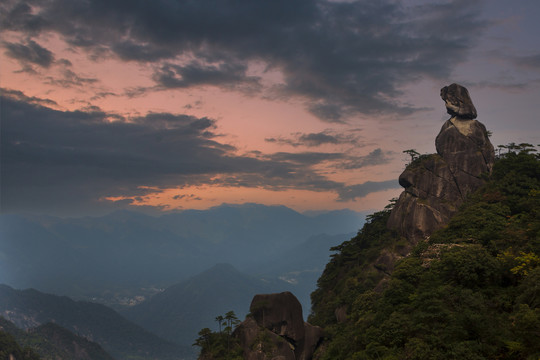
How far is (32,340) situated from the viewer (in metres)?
192

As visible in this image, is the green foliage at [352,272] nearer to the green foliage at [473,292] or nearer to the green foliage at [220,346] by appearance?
the green foliage at [473,292]

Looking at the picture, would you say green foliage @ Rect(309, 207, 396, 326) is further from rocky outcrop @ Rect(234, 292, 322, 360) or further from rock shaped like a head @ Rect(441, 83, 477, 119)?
rock shaped like a head @ Rect(441, 83, 477, 119)

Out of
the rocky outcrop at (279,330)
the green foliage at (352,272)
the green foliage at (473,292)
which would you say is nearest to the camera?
the green foliage at (473,292)

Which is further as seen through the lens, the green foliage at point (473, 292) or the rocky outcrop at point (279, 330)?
the rocky outcrop at point (279, 330)

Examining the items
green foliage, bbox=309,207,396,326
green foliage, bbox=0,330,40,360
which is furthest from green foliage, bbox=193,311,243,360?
green foliage, bbox=0,330,40,360

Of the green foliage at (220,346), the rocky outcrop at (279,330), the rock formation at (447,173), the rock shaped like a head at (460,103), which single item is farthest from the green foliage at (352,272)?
the rock shaped like a head at (460,103)

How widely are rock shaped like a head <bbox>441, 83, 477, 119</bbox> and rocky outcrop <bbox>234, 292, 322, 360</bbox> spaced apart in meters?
53.0

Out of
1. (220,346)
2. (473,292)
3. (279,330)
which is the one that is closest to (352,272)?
(279,330)

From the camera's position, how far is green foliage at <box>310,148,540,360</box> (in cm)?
2134

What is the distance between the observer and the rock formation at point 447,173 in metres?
63.2

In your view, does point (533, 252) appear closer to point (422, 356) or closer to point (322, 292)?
point (422, 356)

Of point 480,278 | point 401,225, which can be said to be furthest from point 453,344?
point 401,225

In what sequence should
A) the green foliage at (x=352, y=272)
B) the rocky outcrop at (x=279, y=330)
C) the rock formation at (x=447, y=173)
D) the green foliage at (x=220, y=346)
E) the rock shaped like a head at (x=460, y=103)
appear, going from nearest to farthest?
1. the green foliage at (x=220, y=346)
2. the rocky outcrop at (x=279, y=330)
3. the green foliage at (x=352, y=272)
4. the rock formation at (x=447, y=173)
5. the rock shaped like a head at (x=460, y=103)

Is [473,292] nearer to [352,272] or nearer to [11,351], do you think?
[352,272]
